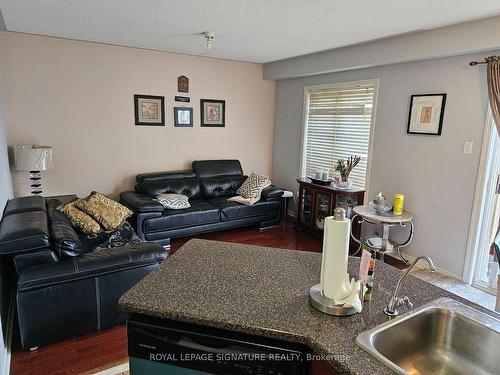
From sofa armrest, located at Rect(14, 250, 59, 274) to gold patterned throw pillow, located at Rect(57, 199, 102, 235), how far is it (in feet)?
2.65

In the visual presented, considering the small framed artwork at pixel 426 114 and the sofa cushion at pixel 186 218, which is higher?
the small framed artwork at pixel 426 114

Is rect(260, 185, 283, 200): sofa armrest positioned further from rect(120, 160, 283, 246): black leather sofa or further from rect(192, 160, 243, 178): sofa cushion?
rect(192, 160, 243, 178): sofa cushion

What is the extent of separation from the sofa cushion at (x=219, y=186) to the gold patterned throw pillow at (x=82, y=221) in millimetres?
1945

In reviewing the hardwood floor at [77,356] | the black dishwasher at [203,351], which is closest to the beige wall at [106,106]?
the hardwood floor at [77,356]

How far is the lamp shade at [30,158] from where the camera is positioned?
12.0 ft

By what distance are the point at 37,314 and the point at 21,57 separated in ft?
10.0

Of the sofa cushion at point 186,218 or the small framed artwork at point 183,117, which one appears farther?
the small framed artwork at point 183,117

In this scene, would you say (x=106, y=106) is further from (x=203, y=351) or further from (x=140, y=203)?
(x=203, y=351)

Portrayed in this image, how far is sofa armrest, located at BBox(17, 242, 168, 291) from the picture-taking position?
7.30 feet

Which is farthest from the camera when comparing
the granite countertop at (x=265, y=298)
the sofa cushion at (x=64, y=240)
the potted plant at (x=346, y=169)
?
the potted plant at (x=346, y=169)

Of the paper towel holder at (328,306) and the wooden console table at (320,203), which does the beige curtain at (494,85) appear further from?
the paper towel holder at (328,306)

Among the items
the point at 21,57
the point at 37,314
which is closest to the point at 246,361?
the point at 37,314

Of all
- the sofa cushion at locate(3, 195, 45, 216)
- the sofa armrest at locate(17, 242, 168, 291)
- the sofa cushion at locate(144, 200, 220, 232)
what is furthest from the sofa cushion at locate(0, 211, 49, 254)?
the sofa cushion at locate(144, 200, 220, 232)

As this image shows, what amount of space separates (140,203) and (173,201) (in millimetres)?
415
